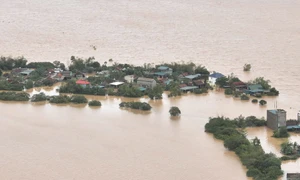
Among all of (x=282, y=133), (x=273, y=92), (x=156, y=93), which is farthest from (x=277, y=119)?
(x=156, y=93)

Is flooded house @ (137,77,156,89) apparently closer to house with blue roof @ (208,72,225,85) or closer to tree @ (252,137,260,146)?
house with blue roof @ (208,72,225,85)

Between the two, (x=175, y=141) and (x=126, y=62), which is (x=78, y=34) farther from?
(x=175, y=141)

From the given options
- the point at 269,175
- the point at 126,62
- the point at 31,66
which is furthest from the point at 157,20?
the point at 269,175

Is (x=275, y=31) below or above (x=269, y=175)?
above

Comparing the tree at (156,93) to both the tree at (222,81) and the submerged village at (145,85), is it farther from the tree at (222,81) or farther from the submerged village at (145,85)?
the tree at (222,81)

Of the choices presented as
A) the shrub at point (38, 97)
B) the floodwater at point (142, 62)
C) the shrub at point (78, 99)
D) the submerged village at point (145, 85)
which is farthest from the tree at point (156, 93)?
the shrub at point (38, 97)

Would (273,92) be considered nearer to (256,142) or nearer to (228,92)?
(228,92)

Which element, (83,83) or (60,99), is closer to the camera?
(60,99)
